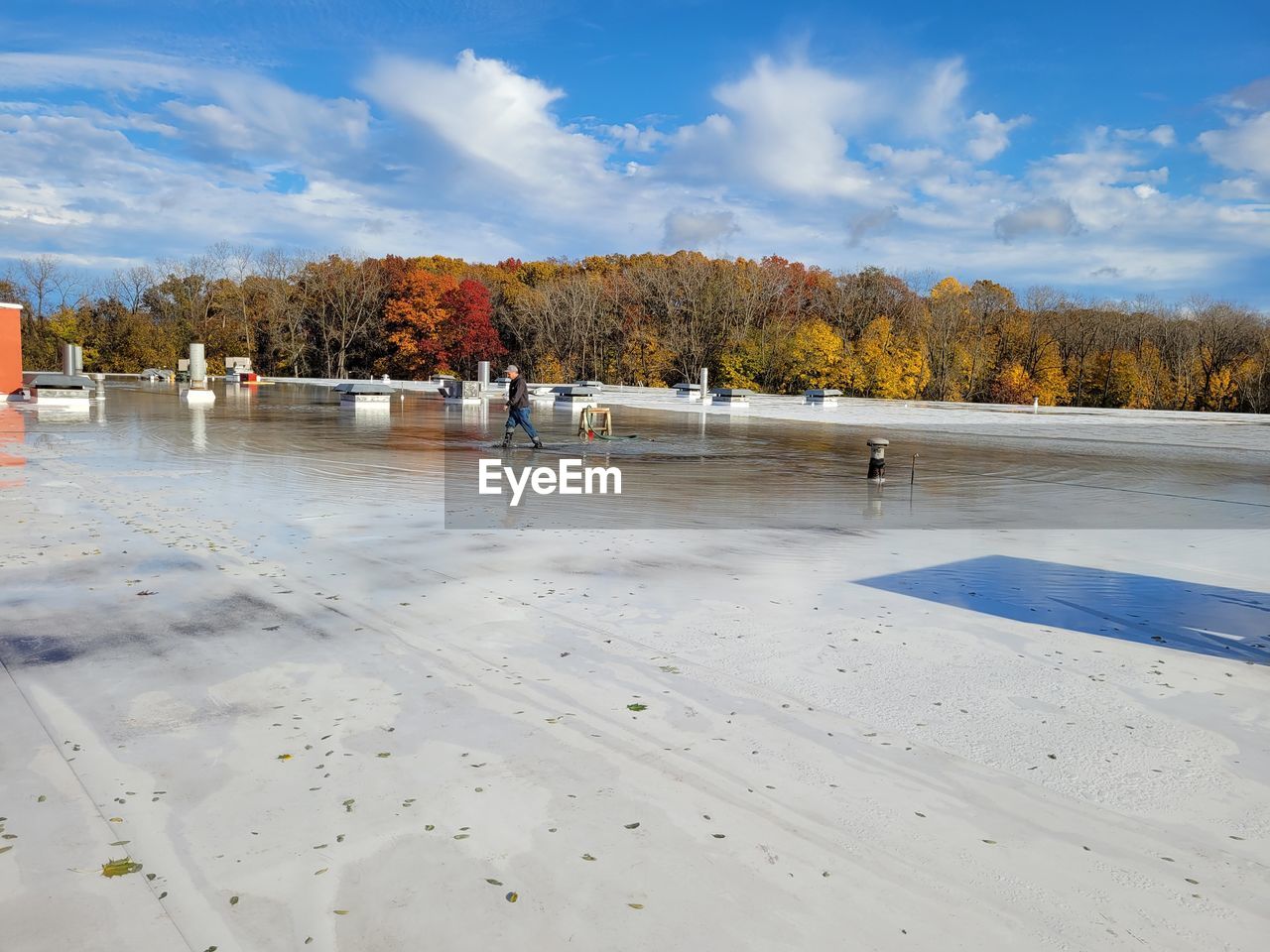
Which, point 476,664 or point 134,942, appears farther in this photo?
point 476,664

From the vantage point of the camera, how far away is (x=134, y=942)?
8.30 feet

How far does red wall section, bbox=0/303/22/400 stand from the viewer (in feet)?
98.1

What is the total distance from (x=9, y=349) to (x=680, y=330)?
133 feet

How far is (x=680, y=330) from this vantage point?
61625mm

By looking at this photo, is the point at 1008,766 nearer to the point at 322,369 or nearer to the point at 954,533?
the point at 954,533

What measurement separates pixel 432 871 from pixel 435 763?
2.48 ft

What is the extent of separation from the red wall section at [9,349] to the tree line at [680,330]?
33.9 metres

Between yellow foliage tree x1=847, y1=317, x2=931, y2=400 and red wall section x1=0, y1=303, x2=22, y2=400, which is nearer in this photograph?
red wall section x1=0, y1=303, x2=22, y2=400

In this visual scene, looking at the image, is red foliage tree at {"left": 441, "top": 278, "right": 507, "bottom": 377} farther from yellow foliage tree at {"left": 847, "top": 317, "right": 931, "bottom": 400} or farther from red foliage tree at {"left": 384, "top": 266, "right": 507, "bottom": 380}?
yellow foliage tree at {"left": 847, "top": 317, "right": 931, "bottom": 400}

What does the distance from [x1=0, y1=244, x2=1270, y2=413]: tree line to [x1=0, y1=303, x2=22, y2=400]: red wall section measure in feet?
111

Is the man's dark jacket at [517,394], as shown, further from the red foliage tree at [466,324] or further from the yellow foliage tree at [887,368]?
the red foliage tree at [466,324]

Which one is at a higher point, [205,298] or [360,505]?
[205,298]

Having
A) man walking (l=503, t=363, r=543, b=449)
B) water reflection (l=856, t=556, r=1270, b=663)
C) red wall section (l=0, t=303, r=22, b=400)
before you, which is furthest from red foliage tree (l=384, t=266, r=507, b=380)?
water reflection (l=856, t=556, r=1270, b=663)

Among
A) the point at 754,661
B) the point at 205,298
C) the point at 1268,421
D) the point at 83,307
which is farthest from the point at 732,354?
the point at 83,307
